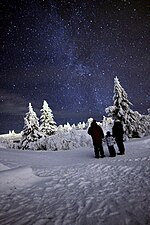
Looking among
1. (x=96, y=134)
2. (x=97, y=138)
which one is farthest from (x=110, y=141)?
(x=96, y=134)

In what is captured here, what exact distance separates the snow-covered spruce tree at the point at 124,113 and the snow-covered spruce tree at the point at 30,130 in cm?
1522

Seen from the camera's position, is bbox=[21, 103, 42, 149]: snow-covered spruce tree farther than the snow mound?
Yes

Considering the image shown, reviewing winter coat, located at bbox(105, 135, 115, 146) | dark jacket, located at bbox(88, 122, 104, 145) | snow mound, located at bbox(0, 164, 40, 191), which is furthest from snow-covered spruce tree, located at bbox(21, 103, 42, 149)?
snow mound, located at bbox(0, 164, 40, 191)

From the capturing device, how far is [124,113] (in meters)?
27.8

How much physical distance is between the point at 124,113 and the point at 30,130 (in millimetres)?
18183

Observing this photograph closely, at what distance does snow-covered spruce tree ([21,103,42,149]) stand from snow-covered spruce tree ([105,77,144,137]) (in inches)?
599

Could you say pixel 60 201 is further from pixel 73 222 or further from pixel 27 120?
pixel 27 120

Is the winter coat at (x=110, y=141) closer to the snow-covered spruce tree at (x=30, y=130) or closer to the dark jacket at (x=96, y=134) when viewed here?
the dark jacket at (x=96, y=134)

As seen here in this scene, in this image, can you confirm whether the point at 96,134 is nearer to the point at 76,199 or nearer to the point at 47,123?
the point at 76,199

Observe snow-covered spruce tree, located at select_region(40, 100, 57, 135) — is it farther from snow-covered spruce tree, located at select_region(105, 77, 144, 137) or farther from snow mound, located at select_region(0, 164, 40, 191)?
snow mound, located at select_region(0, 164, 40, 191)

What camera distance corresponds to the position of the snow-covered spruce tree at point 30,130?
117 ft

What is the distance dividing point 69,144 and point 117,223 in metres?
21.3

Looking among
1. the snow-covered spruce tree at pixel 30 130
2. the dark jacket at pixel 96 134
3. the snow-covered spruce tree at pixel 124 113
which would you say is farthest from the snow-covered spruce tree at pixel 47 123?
the dark jacket at pixel 96 134

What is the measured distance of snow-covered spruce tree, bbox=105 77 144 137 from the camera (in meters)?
27.4
